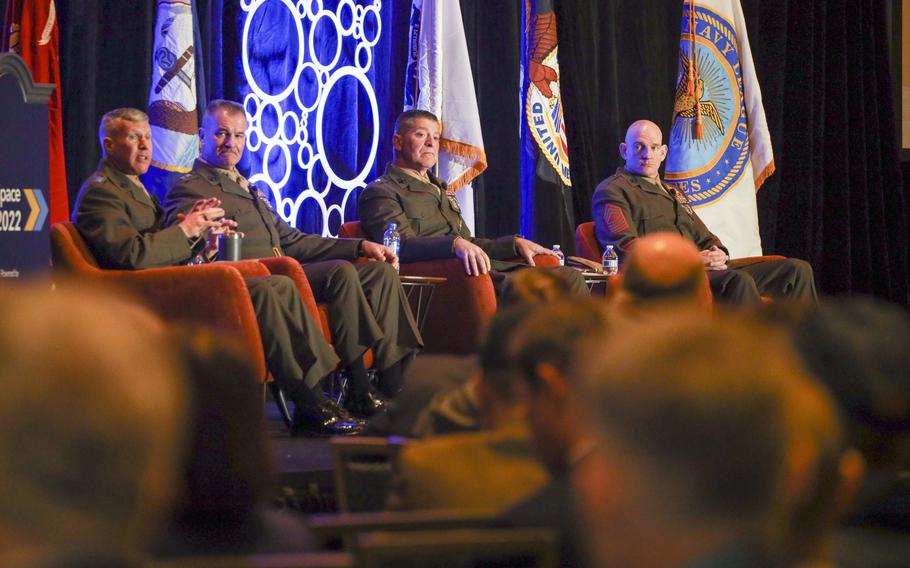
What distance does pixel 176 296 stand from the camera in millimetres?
3238

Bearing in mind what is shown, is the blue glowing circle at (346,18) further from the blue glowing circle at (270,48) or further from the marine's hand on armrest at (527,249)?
the marine's hand on armrest at (527,249)

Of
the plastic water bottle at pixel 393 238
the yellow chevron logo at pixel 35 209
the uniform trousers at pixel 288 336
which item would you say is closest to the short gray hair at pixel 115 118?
the yellow chevron logo at pixel 35 209

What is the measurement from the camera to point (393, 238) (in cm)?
425

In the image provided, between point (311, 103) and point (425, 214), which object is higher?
point (311, 103)

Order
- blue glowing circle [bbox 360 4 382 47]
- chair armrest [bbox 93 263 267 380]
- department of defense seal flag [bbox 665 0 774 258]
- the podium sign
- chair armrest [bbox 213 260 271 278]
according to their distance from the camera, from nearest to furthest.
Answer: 1. the podium sign
2. chair armrest [bbox 93 263 267 380]
3. chair armrest [bbox 213 260 271 278]
4. blue glowing circle [bbox 360 4 382 47]
5. department of defense seal flag [bbox 665 0 774 258]

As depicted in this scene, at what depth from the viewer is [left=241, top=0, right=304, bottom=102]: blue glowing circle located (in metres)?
4.83

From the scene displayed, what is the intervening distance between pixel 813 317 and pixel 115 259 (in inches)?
102

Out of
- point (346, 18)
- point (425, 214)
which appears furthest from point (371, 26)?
point (425, 214)

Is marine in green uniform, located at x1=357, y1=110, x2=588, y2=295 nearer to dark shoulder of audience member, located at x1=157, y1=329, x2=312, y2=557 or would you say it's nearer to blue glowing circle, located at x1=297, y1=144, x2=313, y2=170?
blue glowing circle, located at x1=297, y1=144, x2=313, y2=170

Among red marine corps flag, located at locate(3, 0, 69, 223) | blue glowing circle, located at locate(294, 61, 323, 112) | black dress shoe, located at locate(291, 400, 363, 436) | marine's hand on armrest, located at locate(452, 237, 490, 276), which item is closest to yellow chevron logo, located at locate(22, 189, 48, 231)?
red marine corps flag, located at locate(3, 0, 69, 223)

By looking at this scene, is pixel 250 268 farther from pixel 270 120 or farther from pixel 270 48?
pixel 270 48

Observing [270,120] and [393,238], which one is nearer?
[393,238]

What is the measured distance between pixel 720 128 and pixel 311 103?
7.53 ft

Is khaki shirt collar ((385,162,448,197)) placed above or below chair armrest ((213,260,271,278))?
above
